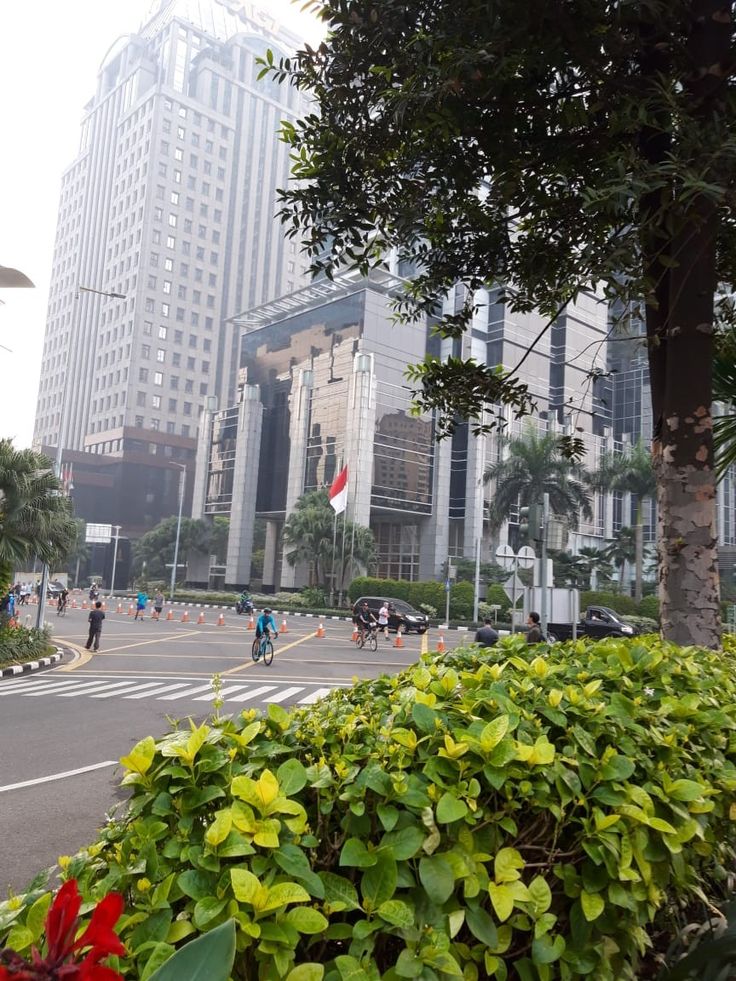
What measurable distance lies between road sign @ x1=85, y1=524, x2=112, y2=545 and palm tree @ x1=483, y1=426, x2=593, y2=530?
1771 inches

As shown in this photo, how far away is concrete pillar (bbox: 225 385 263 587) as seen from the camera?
63281mm

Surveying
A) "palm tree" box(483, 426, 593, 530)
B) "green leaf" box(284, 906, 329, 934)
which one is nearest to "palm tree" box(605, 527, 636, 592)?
"palm tree" box(483, 426, 593, 530)

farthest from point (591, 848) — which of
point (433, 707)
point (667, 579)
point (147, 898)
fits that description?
point (667, 579)

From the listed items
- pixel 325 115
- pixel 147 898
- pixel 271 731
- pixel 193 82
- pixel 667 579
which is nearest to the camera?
pixel 147 898

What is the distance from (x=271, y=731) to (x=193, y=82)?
446 feet

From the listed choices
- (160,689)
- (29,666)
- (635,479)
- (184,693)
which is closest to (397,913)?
(184,693)

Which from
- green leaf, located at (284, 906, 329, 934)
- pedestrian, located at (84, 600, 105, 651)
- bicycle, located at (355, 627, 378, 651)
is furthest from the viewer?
bicycle, located at (355, 627, 378, 651)

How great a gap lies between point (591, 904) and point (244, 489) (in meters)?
63.5

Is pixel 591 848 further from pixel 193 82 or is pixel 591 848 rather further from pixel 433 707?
pixel 193 82

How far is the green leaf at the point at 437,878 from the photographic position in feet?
4.66

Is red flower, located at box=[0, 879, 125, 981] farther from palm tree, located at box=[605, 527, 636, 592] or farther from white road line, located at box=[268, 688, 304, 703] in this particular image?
palm tree, located at box=[605, 527, 636, 592]

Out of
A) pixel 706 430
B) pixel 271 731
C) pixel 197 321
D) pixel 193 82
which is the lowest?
pixel 271 731

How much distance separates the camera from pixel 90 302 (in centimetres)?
10619

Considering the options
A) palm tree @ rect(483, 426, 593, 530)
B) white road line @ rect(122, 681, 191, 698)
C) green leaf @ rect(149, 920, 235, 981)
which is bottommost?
white road line @ rect(122, 681, 191, 698)
